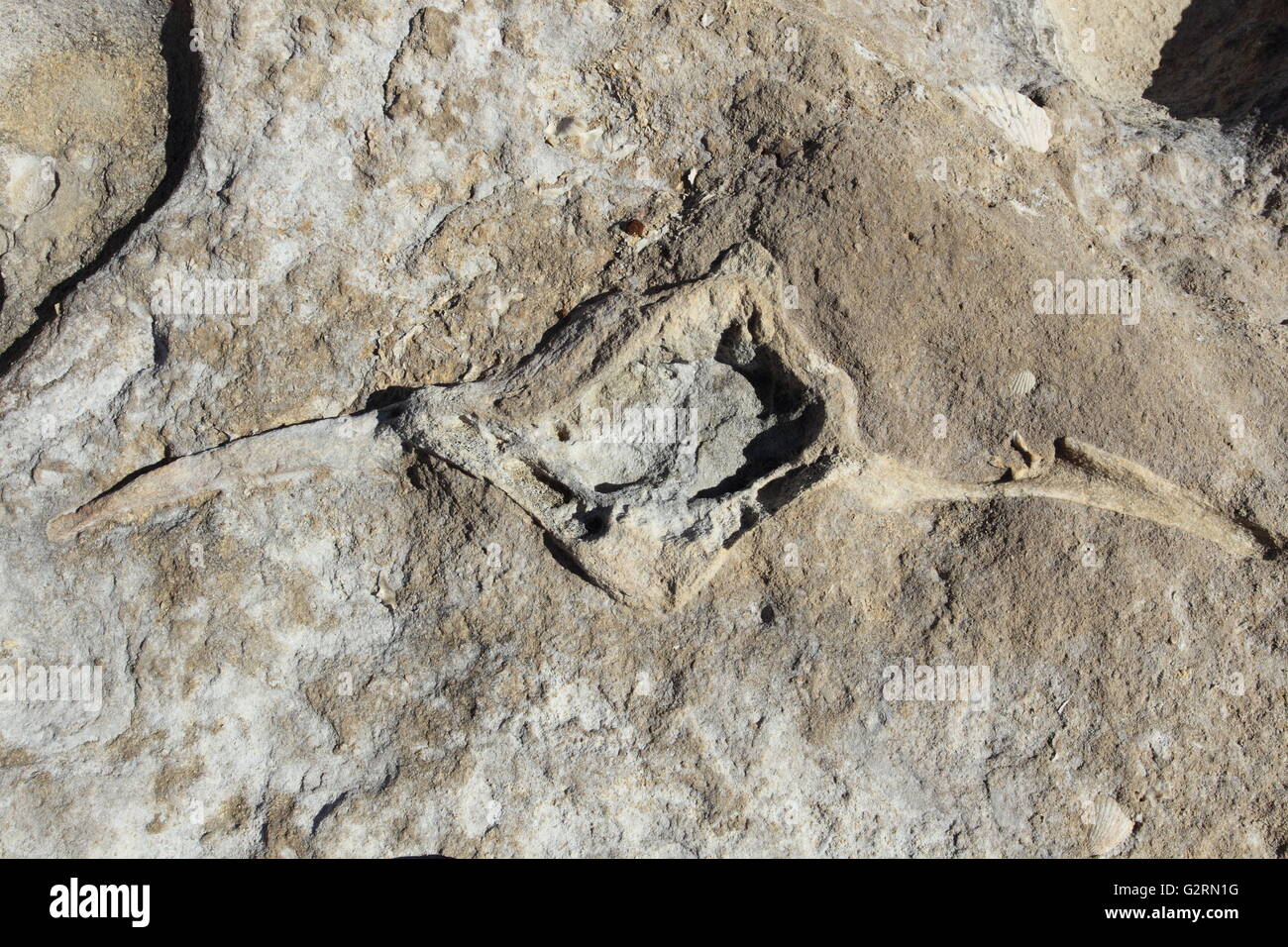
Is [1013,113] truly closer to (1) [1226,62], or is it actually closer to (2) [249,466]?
(1) [1226,62]

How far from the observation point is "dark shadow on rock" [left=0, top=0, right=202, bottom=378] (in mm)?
3447

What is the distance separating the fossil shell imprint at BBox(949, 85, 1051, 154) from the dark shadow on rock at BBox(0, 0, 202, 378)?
2865 millimetres

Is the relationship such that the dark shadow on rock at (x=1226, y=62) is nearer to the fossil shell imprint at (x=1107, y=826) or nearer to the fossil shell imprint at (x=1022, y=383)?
the fossil shell imprint at (x=1022, y=383)

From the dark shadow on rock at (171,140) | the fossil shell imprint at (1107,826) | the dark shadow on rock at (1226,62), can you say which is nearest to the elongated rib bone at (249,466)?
the dark shadow on rock at (171,140)

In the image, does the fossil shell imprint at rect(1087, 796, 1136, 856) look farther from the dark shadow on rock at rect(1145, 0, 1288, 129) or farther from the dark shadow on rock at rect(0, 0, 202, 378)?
the dark shadow on rock at rect(0, 0, 202, 378)

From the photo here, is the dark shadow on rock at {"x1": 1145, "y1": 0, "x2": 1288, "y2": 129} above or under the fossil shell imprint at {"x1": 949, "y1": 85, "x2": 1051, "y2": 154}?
above

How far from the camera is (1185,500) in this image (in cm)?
299

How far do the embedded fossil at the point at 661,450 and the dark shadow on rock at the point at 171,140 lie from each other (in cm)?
95

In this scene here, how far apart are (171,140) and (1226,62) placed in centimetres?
459

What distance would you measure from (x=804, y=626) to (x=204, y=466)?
80.0 inches

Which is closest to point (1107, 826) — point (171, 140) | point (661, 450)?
point (661, 450)

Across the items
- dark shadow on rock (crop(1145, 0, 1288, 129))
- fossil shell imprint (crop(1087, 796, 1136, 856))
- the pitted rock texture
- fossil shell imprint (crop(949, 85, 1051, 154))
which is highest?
dark shadow on rock (crop(1145, 0, 1288, 129))

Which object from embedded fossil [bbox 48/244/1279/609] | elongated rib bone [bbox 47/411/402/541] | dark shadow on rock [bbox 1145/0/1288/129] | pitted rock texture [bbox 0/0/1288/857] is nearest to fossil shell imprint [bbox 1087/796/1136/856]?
pitted rock texture [bbox 0/0/1288/857]

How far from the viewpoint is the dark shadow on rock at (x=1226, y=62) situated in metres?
4.08
